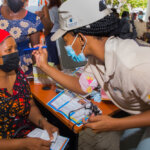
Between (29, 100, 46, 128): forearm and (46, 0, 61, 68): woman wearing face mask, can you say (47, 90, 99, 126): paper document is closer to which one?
(29, 100, 46, 128): forearm

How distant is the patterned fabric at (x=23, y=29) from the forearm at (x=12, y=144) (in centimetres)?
99

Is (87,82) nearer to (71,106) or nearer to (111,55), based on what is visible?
(71,106)

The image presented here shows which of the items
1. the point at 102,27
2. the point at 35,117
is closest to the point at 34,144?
the point at 35,117

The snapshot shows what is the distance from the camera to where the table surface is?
131cm

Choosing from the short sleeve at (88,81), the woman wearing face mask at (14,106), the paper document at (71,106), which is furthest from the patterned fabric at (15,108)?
the short sleeve at (88,81)

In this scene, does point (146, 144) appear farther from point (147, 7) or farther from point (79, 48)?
point (147, 7)

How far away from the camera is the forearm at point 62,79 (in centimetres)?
131

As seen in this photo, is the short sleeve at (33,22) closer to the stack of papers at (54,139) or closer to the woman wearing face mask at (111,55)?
the woman wearing face mask at (111,55)

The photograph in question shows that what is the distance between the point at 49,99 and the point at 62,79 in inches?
14.7

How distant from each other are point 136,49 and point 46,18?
4.88 feet

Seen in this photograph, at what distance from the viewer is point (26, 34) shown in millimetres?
1840

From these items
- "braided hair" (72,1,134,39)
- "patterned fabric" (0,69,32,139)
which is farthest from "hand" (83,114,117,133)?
"patterned fabric" (0,69,32,139)

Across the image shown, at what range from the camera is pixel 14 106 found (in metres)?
1.22

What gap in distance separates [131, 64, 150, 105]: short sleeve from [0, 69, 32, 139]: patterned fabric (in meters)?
0.89
